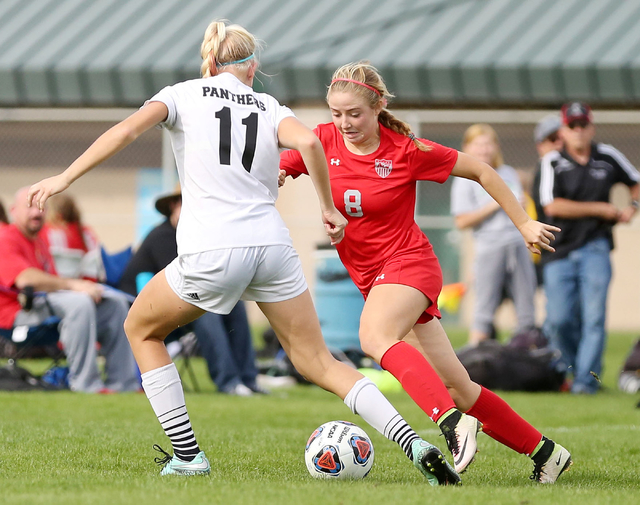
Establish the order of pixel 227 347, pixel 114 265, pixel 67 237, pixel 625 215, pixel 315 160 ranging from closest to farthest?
1. pixel 315 160
2. pixel 227 347
3. pixel 625 215
4. pixel 114 265
5. pixel 67 237

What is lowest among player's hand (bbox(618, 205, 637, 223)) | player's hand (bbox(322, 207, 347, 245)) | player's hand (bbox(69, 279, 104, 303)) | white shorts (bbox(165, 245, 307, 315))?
player's hand (bbox(69, 279, 104, 303))

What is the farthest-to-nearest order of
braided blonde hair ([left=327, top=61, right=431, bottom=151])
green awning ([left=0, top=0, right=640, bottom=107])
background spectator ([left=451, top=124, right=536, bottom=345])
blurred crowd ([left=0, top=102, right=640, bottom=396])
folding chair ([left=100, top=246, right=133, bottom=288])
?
green awning ([left=0, top=0, right=640, bottom=107])
background spectator ([left=451, top=124, right=536, bottom=345])
folding chair ([left=100, top=246, right=133, bottom=288])
blurred crowd ([left=0, top=102, right=640, bottom=396])
braided blonde hair ([left=327, top=61, right=431, bottom=151])

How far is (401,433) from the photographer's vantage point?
13.8ft

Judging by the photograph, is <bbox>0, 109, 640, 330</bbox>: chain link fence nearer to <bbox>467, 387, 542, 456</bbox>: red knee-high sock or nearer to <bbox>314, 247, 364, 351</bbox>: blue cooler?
<bbox>314, 247, 364, 351</bbox>: blue cooler

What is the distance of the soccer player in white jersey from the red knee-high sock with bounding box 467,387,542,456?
0.49 metres

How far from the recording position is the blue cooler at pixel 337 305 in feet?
34.1

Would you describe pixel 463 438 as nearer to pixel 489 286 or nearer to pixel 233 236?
pixel 233 236

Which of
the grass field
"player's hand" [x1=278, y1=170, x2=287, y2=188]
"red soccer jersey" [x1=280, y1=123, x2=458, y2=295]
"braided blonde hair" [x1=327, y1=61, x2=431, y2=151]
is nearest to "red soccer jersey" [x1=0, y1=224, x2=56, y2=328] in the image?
the grass field

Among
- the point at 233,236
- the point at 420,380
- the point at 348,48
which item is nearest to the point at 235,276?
the point at 233,236

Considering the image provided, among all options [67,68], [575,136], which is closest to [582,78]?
[575,136]

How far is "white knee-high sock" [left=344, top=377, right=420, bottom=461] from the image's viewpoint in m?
4.23

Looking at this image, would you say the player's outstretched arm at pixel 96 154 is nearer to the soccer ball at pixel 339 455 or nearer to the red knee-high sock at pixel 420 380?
the red knee-high sock at pixel 420 380

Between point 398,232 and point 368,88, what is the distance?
70 cm

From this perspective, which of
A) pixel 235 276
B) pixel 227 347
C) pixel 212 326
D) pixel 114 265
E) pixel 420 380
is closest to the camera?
pixel 235 276
